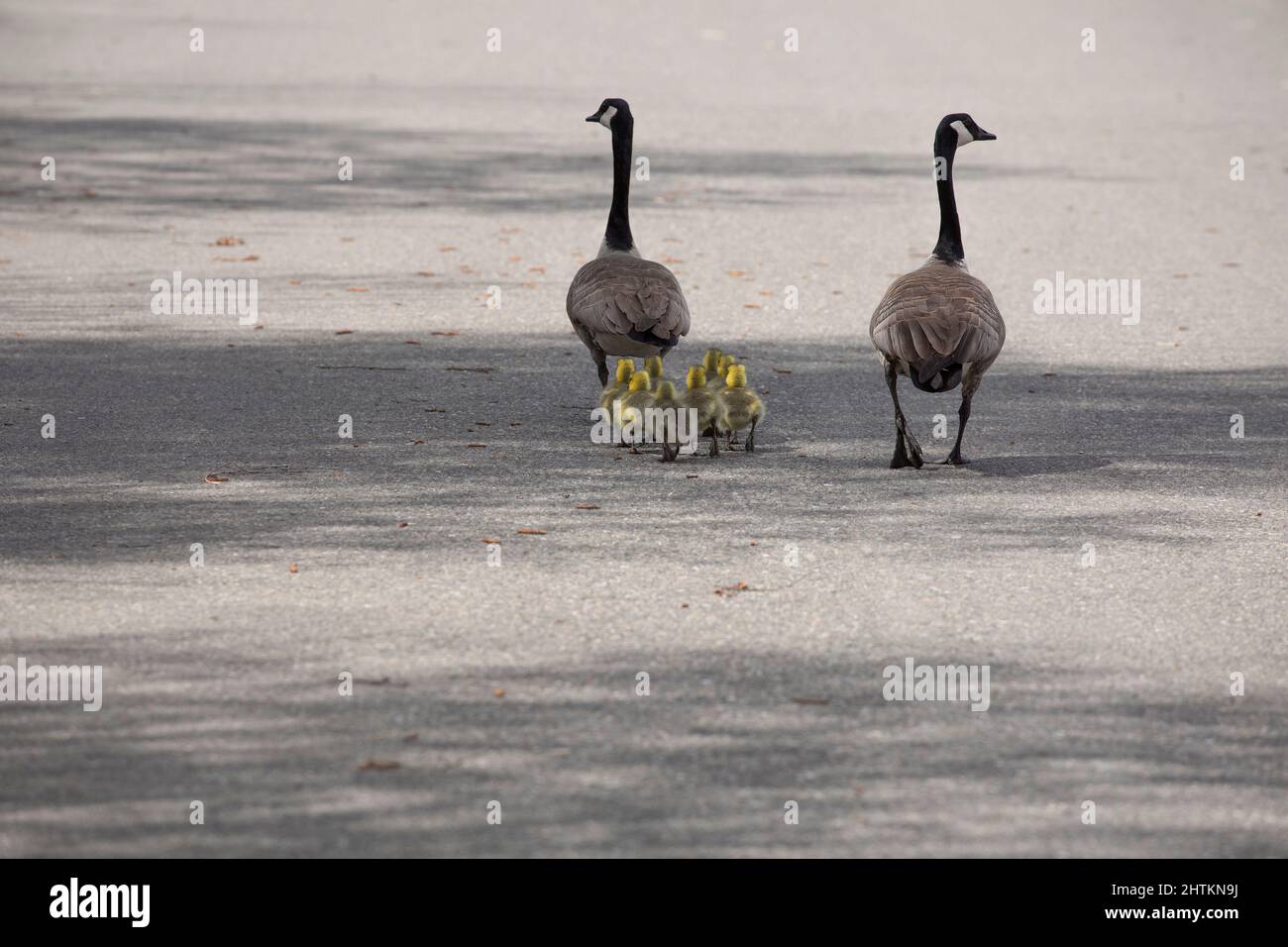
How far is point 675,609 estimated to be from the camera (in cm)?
606

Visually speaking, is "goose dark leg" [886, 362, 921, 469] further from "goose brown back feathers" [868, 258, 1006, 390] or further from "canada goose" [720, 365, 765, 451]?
"canada goose" [720, 365, 765, 451]

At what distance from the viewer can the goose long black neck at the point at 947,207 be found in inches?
337

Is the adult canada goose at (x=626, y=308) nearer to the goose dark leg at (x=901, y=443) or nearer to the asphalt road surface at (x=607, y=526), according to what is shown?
the asphalt road surface at (x=607, y=526)

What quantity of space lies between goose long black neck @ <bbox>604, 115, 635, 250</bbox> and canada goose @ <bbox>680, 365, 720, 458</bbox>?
4.29 ft

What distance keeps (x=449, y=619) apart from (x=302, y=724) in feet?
3.21

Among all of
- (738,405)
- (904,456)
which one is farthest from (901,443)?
(738,405)

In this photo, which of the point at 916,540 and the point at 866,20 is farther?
the point at 866,20

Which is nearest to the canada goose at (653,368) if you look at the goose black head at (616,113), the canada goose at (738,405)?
the canada goose at (738,405)

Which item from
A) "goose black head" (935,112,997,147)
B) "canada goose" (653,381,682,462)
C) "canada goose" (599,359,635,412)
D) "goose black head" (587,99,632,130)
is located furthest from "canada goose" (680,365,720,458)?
"goose black head" (587,99,632,130)

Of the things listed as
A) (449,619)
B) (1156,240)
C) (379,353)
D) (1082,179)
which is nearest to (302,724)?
(449,619)

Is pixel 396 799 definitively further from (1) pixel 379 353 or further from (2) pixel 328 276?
(2) pixel 328 276

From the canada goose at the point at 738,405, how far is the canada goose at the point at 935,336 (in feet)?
2.05

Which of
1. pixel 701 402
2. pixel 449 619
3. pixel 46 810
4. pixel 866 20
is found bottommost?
pixel 46 810

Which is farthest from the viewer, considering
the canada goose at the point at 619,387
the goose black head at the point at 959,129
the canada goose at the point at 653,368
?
the goose black head at the point at 959,129
